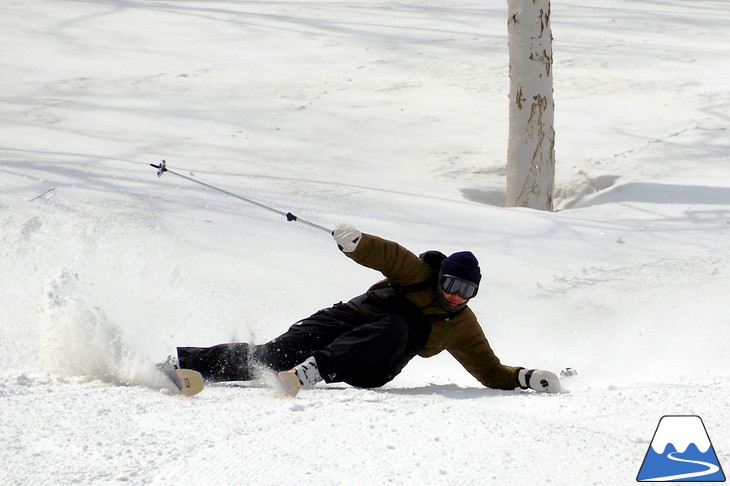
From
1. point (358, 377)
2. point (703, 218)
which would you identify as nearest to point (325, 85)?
point (703, 218)

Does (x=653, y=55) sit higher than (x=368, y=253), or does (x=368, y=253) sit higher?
(x=653, y=55)

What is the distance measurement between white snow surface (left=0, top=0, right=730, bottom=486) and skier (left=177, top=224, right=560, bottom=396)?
0.64ft

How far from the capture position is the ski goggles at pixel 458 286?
4.56 meters

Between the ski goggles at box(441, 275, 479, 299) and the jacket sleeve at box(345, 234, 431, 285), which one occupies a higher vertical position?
the jacket sleeve at box(345, 234, 431, 285)

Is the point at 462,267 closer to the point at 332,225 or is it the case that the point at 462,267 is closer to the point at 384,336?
the point at 384,336

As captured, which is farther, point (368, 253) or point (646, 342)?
point (646, 342)

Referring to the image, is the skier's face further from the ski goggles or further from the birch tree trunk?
the birch tree trunk

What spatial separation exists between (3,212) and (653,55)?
984 centimetres

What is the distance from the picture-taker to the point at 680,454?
125 inches

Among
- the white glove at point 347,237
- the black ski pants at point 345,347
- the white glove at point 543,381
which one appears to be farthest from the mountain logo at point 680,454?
the white glove at point 347,237

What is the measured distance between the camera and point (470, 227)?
741 cm

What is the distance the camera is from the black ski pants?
14.5 ft

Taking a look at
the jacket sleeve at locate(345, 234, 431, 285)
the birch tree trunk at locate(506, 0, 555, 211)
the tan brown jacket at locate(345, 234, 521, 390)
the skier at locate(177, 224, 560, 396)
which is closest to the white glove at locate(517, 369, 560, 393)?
the skier at locate(177, 224, 560, 396)

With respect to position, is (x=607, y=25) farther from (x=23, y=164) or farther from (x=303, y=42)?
(x=23, y=164)
